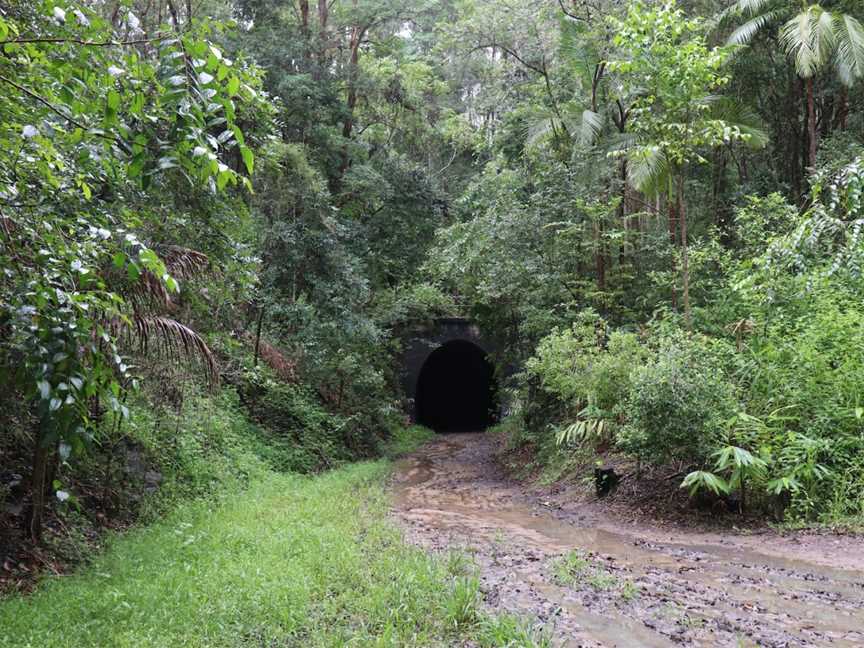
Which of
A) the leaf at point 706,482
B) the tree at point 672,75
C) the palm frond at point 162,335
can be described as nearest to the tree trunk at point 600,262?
the tree at point 672,75

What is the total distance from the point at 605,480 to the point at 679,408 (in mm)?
2421

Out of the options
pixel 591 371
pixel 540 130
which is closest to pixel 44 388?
pixel 591 371

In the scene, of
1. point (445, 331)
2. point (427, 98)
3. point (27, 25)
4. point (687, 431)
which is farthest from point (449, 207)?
point (27, 25)

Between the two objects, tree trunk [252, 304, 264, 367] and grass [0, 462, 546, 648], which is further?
tree trunk [252, 304, 264, 367]

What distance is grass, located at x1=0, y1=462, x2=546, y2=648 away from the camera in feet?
12.9

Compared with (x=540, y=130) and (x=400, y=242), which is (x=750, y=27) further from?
(x=400, y=242)

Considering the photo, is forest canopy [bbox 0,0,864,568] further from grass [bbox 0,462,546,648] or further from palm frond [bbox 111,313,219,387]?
grass [bbox 0,462,546,648]

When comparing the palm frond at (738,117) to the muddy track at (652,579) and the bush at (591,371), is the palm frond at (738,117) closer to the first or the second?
the bush at (591,371)

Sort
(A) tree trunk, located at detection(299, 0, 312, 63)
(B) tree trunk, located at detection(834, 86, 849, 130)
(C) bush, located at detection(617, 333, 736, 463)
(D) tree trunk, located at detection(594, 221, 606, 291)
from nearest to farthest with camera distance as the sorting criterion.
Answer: (C) bush, located at detection(617, 333, 736, 463) < (D) tree trunk, located at detection(594, 221, 606, 291) < (B) tree trunk, located at detection(834, 86, 849, 130) < (A) tree trunk, located at detection(299, 0, 312, 63)

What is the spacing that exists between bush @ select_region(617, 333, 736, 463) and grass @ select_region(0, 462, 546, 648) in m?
3.30

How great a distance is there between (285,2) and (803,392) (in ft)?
46.0

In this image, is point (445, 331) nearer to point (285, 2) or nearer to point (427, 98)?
point (427, 98)

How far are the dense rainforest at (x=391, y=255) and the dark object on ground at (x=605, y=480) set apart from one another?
1.30ft

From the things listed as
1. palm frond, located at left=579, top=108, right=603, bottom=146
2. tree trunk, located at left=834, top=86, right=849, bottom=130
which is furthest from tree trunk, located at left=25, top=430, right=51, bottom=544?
tree trunk, located at left=834, top=86, right=849, bottom=130
